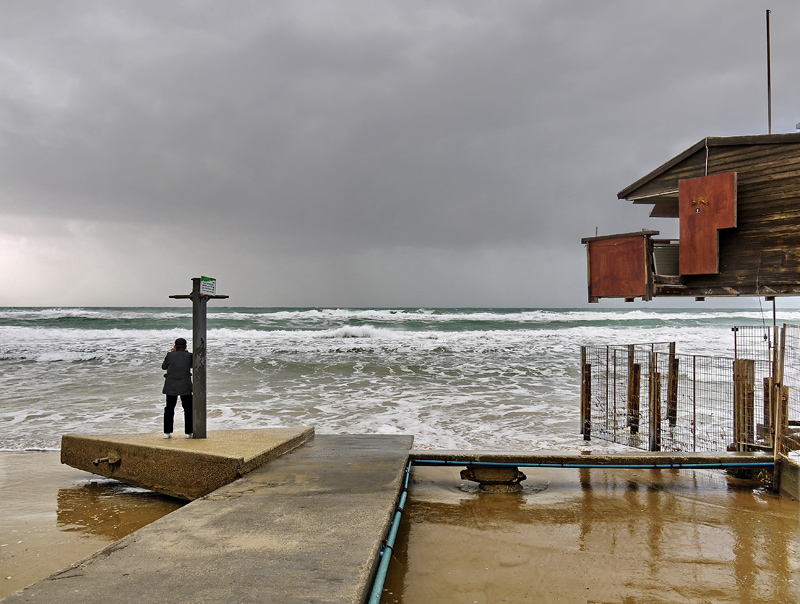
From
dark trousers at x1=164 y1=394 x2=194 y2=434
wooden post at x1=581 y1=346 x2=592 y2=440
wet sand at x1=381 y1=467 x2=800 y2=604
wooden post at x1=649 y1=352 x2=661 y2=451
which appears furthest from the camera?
wooden post at x1=581 y1=346 x2=592 y2=440

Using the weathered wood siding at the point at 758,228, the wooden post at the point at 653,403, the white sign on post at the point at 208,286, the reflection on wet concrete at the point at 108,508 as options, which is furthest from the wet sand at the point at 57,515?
the weathered wood siding at the point at 758,228

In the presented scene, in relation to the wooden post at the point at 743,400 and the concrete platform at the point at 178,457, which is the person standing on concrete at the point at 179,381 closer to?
the concrete platform at the point at 178,457

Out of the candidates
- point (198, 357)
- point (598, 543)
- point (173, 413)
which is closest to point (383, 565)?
point (598, 543)

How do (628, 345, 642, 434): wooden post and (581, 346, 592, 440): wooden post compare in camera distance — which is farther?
(628, 345, 642, 434): wooden post

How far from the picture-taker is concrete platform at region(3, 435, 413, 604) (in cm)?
309

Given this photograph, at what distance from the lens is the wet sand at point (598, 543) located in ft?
14.0

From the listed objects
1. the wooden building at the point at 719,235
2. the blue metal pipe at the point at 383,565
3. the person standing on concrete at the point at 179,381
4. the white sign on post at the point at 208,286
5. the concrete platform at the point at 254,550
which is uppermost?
the wooden building at the point at 719,235

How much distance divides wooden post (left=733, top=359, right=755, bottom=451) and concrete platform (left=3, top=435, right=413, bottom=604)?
5.50 metres

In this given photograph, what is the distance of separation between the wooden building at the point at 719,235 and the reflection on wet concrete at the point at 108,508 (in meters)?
A: 7.72

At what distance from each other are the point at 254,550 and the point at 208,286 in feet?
14.1

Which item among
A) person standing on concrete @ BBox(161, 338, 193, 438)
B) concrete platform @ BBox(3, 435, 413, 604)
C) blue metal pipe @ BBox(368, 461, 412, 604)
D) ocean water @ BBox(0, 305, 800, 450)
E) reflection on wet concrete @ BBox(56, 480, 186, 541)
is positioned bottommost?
ocean water @ BBox(0, 305, 800, 450)

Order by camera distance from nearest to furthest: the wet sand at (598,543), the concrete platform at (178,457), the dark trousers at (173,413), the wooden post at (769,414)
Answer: the wet sand at (598,543), the concrete platform at (178,457), the wooden post at (769,414), the dark trousers at (173,413)

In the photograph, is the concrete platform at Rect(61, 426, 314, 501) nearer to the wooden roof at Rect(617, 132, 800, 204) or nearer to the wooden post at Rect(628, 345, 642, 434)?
the wooden post at Rect(628, 345, 642, 434)

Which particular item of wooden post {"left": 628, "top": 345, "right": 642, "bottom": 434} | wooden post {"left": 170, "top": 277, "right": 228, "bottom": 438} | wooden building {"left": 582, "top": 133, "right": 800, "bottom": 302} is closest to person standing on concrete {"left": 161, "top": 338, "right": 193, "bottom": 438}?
wooden post {"left": 170, "top": 277, "right": 228, "bottom": 438}
